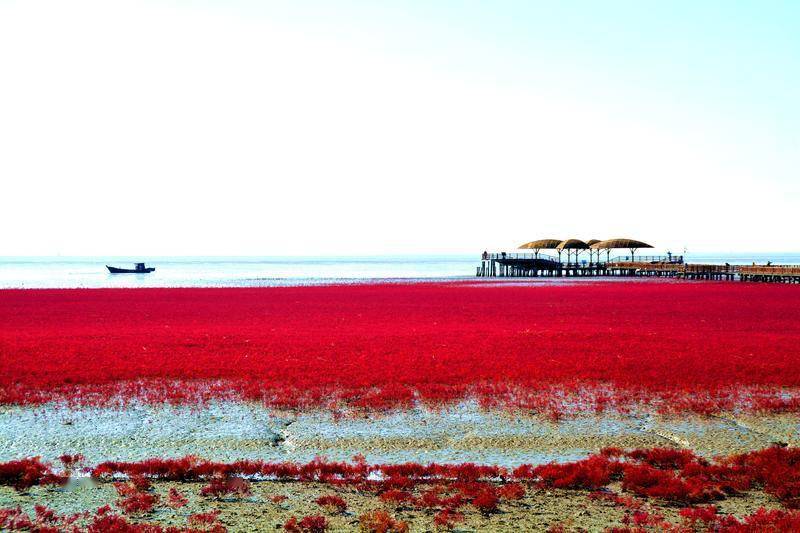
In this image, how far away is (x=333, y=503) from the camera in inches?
337

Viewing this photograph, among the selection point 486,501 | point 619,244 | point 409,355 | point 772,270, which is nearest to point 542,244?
point 619,244

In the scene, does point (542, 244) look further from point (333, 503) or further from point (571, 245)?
point (333, 503)

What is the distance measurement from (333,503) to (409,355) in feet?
43.9

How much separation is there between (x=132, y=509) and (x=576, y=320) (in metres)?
28.6

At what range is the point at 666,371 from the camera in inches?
744

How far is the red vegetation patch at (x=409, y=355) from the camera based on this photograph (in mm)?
16156

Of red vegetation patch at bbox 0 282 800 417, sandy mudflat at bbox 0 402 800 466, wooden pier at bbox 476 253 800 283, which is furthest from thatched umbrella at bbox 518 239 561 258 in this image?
sandy mudflat at bbox 0 402 800 466

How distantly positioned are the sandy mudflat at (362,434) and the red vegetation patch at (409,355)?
1.15 meters

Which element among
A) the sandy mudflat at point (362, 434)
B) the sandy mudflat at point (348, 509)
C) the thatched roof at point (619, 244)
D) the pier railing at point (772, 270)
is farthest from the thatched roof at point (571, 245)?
the sandy mudflat at point (348, 509)

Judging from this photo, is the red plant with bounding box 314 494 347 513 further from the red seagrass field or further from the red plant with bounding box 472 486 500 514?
the red plant with bounding box 472 486 500 514

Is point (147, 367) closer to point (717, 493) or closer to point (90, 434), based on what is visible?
point (90, 434)

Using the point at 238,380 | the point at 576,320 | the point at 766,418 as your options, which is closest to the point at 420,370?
the point at 238,380

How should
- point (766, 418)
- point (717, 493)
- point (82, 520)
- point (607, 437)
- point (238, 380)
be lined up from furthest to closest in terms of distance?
1. point (238, 380)
2. point (766, 418)
3. point (607, 437)
4. point (717, 493)
5. point (82, 520)

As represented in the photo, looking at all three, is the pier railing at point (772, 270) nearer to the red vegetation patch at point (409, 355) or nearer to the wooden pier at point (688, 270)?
the wooden pier at point (688, 270)
